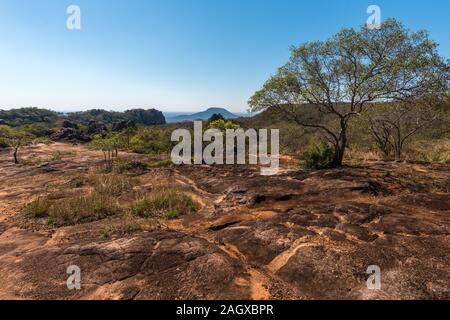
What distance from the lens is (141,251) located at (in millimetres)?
5828

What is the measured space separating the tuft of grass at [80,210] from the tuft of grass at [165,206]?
807 millimetres

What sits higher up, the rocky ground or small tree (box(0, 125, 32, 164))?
small tree (box(0, 125, 32, 164))

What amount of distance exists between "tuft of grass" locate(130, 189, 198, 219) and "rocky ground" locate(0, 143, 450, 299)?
364 mm

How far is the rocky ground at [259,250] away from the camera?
456 centimetres

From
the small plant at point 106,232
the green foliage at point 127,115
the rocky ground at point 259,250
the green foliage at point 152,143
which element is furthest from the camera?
the green foliage at point 127,115

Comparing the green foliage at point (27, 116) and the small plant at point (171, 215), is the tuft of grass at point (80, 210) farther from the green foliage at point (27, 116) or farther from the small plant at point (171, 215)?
the green foliage at point (27, 116)

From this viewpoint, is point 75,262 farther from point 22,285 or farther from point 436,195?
point 436,195

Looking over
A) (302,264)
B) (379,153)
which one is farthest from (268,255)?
(379,153)

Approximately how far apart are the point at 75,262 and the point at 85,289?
1.05 m

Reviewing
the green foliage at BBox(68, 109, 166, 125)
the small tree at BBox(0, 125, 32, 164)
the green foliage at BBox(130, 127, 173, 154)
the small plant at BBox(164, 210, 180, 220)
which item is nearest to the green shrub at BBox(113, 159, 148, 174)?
the small plant at BBox(164, 210, 180, 220)

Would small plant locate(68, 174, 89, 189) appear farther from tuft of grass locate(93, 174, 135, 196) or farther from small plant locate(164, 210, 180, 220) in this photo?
small plant locate(164, 210, 180, 220)

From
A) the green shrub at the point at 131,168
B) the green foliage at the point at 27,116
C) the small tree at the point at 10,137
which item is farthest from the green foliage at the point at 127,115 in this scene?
the green shrub at the point at 131,168

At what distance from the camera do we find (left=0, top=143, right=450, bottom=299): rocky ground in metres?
4.56

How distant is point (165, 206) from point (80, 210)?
8.44 ft
